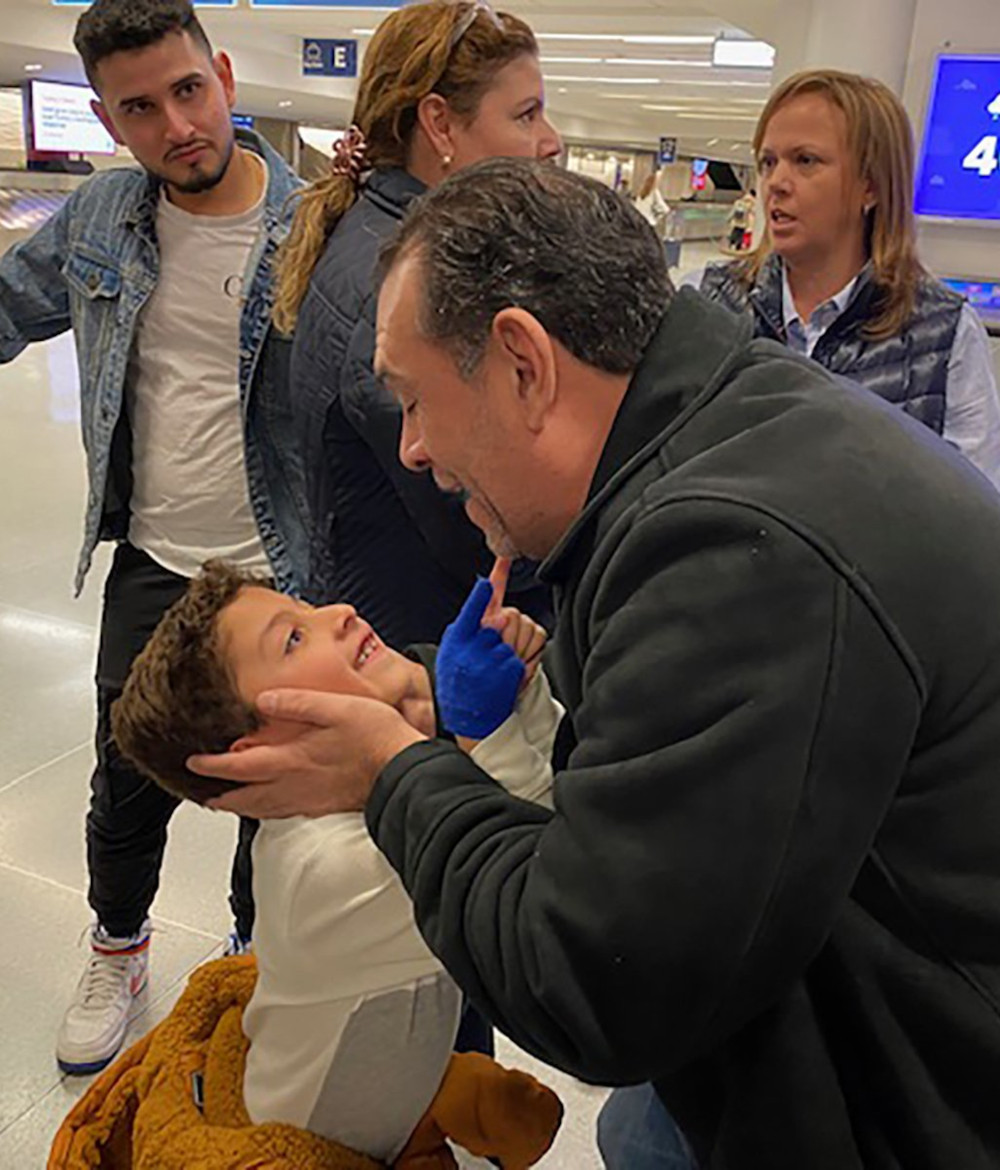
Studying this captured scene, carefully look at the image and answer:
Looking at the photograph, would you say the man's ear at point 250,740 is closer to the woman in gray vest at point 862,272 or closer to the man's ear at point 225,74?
the man's ear at point 225,74

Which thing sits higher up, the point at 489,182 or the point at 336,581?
the point at 489,182

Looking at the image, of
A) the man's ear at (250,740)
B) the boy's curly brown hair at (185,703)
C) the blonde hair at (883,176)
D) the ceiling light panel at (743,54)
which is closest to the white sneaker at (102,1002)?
the boy's curly brown hair at (185,703)

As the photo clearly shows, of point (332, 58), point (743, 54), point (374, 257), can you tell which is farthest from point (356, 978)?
point (332, 58)

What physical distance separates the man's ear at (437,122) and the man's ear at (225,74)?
0.58 meters

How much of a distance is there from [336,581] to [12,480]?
4.29 m

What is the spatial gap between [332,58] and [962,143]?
290 inches

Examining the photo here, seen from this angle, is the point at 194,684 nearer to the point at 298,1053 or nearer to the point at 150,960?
the point at 298,1053

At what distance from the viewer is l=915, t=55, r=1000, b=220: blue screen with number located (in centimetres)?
425

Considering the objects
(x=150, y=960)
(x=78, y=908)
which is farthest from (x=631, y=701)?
(x=78, y=908)

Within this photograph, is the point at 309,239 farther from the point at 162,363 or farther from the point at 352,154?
the point at 162,363

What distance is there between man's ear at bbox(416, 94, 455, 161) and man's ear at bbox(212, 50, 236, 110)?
582 mm

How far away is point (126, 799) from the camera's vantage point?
6.40 feet

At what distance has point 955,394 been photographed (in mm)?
1980

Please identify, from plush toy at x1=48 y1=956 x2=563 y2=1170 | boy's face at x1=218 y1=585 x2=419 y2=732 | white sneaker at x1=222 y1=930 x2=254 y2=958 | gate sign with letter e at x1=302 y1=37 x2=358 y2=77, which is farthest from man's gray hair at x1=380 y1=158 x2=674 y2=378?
gate sign with letter e at x1=302 y1=37 x2=358 y2=77
